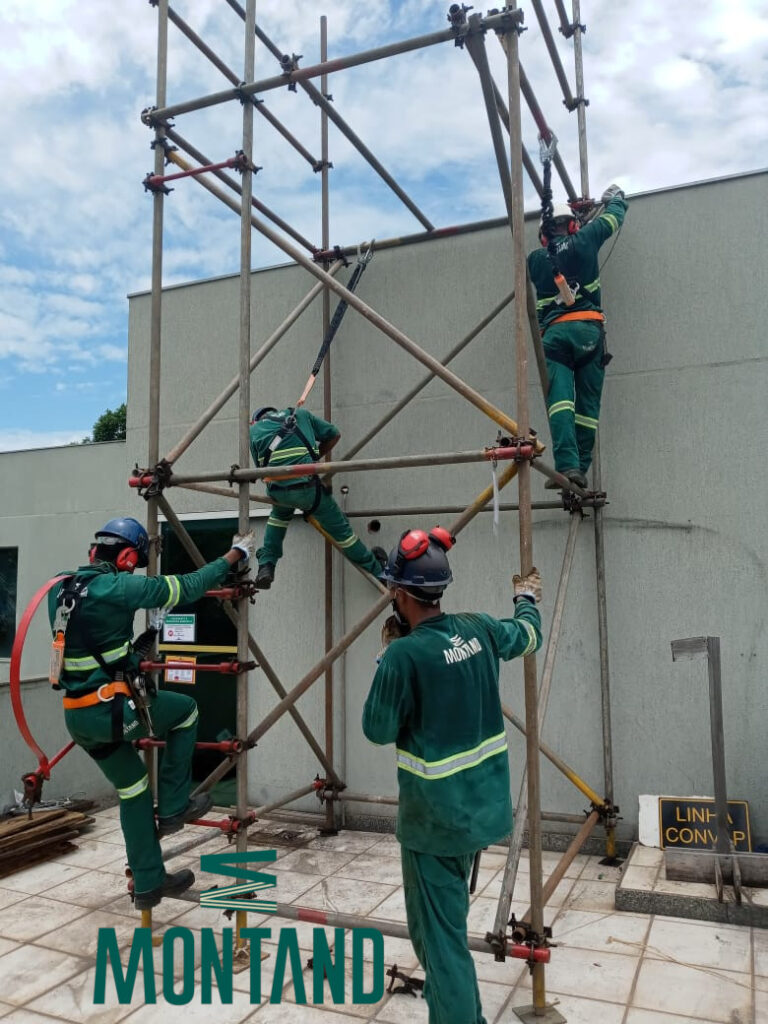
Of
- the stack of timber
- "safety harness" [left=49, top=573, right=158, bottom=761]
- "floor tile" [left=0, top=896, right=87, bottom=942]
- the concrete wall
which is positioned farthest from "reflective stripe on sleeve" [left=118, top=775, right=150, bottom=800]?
the concrete wall

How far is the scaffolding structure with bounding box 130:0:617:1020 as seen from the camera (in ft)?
12.8

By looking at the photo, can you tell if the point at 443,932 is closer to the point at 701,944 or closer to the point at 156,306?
the point at 701,944

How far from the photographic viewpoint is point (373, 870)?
5.43 metres

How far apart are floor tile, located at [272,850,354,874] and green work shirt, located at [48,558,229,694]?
213 centimetres

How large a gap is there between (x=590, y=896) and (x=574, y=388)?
315 centimetres

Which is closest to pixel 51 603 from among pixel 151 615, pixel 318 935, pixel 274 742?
pixel 151 615

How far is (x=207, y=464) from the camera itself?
7172mm

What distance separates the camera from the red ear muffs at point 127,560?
14.8ft

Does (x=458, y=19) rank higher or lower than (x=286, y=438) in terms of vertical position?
higher

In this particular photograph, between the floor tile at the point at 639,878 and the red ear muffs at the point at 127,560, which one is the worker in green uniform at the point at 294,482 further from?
the floor tile at the point at 639,878

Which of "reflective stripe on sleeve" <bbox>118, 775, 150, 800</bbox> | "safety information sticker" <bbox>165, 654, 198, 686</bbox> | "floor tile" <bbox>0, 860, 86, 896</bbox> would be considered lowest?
"floor tile" <bbox>0, 860, 86, 896</bbox>

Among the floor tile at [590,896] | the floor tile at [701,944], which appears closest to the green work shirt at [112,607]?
the floor tile at [590,896]

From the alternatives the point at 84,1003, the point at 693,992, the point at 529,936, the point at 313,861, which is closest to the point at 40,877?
the point at 313,861

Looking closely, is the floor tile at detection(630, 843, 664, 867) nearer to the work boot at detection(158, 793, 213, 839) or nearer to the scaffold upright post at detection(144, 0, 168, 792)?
the work boot at detection(158, 793, 213, 839)
